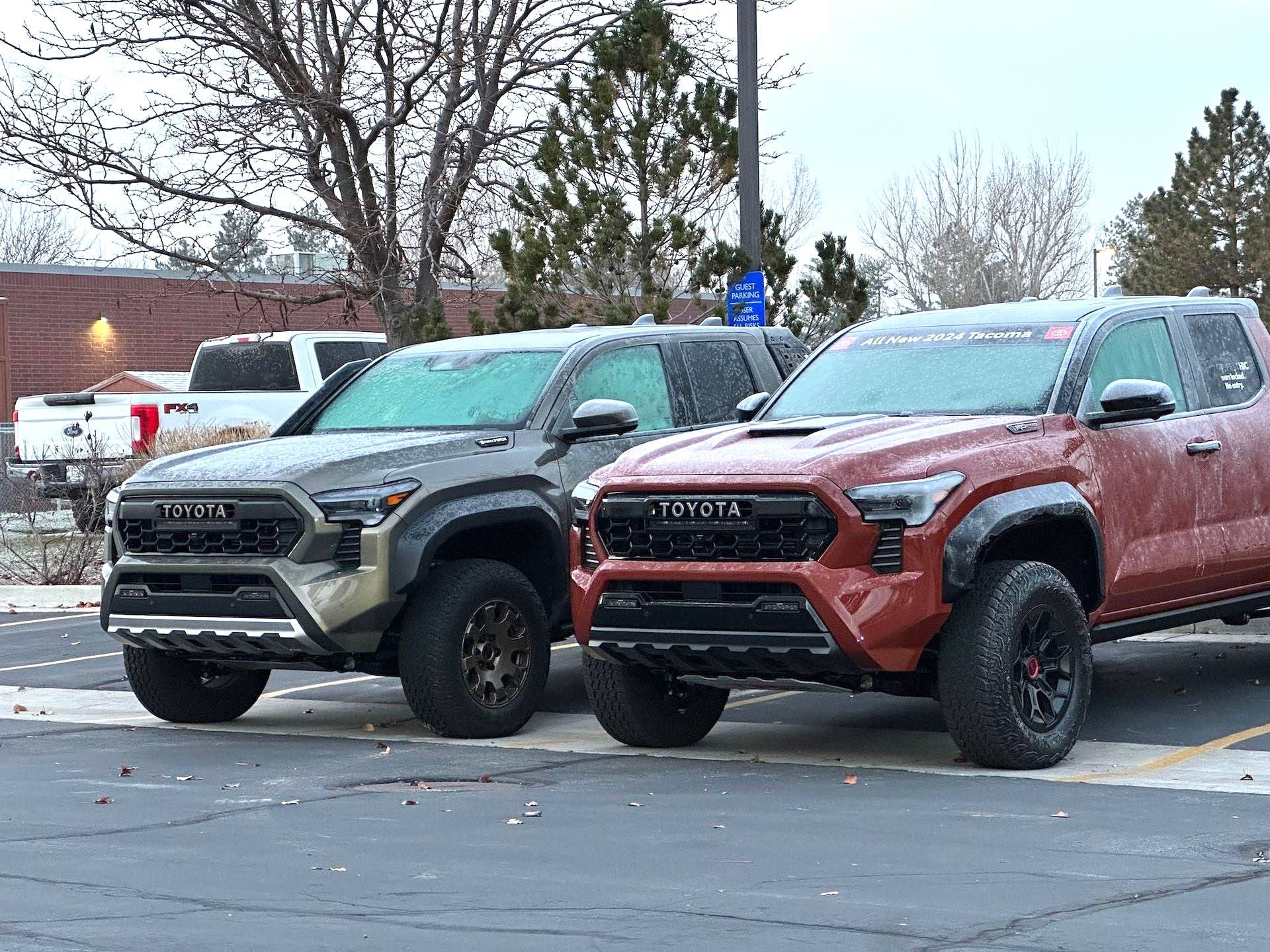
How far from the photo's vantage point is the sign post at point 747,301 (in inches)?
641

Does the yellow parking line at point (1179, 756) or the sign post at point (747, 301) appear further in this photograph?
the sign post at point (747, 301)

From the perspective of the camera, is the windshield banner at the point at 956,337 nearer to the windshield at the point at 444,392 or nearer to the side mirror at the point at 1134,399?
→ the side mirror at the point at 1134,399

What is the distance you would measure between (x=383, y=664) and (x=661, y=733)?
1.41 metres

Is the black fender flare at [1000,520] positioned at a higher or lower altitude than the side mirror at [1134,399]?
lower

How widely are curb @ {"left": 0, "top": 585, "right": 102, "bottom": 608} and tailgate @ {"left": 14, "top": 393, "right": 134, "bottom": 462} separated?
2.55 m

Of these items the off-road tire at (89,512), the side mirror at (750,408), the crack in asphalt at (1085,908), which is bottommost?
the crack in asphalt at (1085,908)

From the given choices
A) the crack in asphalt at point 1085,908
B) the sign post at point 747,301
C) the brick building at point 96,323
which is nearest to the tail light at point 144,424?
the sign post at point 747,301

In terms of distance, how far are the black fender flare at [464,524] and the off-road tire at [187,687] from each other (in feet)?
5.46

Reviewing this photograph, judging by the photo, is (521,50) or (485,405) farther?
(521,50)

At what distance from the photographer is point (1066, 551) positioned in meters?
8.67

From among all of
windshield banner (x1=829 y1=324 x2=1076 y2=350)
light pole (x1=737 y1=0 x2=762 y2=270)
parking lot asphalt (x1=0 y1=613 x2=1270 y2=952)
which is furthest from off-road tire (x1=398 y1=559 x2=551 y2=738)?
light pole (x1=737 y1=0 x2=762 y2=270)

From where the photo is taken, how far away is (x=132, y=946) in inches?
214

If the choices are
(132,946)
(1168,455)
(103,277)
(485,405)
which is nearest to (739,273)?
(485,405)

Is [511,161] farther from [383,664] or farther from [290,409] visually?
[383,664]
